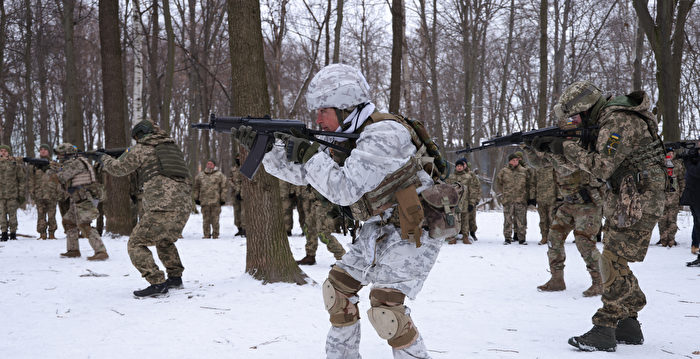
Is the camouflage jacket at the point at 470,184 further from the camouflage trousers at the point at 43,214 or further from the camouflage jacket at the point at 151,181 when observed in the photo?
the camouflage trousers at the point at 43,214

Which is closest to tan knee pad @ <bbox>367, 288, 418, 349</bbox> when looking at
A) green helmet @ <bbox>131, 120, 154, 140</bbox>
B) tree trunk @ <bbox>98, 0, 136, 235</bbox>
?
green helmet @ <bbox>131, 120, 154, 140</bbox>

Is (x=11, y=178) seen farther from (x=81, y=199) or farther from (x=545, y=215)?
(x=545, y=215)

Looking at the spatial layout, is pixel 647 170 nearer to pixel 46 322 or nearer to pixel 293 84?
pixel 46 322

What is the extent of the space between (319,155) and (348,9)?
2114 centimetres

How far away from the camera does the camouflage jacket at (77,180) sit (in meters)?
7.96

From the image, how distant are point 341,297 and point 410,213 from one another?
0.67m

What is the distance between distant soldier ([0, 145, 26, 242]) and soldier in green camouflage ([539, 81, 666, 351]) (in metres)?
11.8

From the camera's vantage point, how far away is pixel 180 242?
1055 cm

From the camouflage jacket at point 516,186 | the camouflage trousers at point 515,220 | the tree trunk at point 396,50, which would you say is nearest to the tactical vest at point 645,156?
the camouflage trousers at point 515,220

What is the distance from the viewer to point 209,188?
12.1 m

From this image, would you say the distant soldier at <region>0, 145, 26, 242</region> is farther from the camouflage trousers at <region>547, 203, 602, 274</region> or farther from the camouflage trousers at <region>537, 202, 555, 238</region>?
the camouflage trousers at <region>537, 202, 555, 238</region>

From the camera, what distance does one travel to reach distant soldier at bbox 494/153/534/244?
1108cm

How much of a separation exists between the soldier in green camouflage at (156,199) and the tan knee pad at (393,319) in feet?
11.8

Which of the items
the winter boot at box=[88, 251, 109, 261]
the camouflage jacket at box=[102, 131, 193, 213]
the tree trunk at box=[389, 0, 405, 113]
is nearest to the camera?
the camouflage jacket at box=[102, 131, 193, 213]
